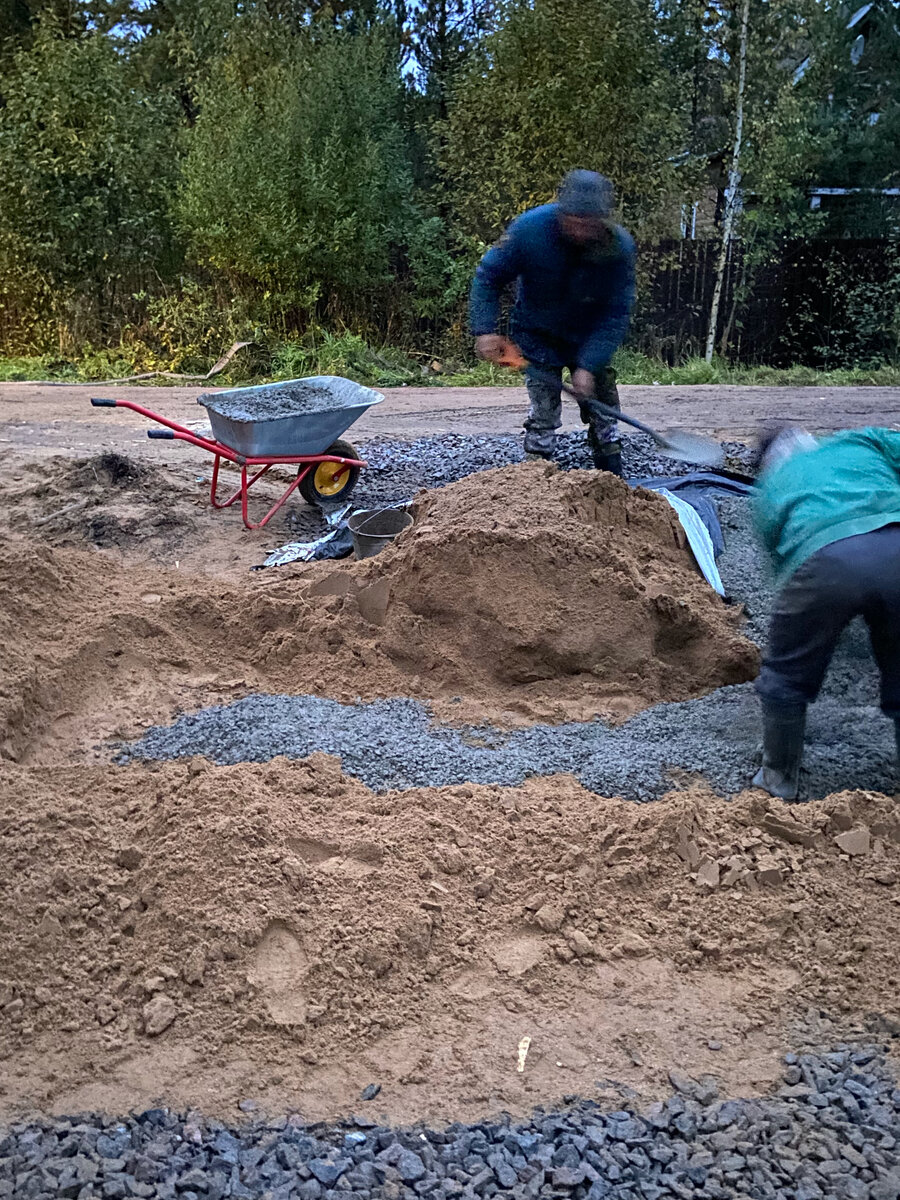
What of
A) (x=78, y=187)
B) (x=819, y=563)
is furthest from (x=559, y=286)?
(x=78, y=187)

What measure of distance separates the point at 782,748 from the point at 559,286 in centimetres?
339

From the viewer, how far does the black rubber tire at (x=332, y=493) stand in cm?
677

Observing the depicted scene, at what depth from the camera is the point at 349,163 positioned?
13.7 m

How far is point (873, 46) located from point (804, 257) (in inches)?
218

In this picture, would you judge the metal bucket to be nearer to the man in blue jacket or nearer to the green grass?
the man in blue jacket

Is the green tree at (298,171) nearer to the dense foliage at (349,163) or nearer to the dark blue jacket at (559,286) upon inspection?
the dense foliage at (349,163)

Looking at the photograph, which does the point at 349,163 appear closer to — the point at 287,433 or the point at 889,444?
the point at 287,433

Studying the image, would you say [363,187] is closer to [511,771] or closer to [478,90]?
[478,90]

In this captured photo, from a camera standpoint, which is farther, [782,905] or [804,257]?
[804,257]

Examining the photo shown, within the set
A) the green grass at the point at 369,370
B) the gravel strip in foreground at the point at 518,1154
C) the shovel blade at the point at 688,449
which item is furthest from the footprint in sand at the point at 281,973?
the green grass at the point at 369,370

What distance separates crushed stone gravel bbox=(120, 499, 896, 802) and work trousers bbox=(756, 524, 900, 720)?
38 cm

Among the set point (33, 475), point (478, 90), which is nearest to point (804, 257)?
point (478, 90)

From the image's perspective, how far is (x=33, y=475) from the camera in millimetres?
7227

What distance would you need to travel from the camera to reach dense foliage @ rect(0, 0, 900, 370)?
13.3 m
